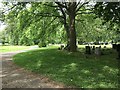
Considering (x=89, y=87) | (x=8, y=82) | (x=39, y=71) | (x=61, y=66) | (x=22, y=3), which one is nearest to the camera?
(x=89, y=87)

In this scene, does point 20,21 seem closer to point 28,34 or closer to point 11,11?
point 11,11

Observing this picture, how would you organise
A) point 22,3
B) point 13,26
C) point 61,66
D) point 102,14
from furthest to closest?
point 13,26 < point 22,3 < point 102,14 < point 61,66

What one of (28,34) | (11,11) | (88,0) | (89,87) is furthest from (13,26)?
(89,87)

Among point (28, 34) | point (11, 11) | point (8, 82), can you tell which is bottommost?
point (8, 82)

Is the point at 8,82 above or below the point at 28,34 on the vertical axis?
below

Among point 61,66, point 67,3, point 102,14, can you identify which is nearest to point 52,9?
point 67,3

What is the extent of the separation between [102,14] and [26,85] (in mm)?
8056

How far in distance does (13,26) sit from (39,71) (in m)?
13.3

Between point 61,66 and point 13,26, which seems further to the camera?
point 13,26

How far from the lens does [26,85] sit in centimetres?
1020

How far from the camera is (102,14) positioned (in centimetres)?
1560

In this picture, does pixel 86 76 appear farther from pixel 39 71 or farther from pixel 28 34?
pixel 28 34

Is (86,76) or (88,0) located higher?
(88,0)

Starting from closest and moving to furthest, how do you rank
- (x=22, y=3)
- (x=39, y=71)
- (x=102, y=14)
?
(x=39, y=71) → (x=102, y=14) → (x=22, y=3)
